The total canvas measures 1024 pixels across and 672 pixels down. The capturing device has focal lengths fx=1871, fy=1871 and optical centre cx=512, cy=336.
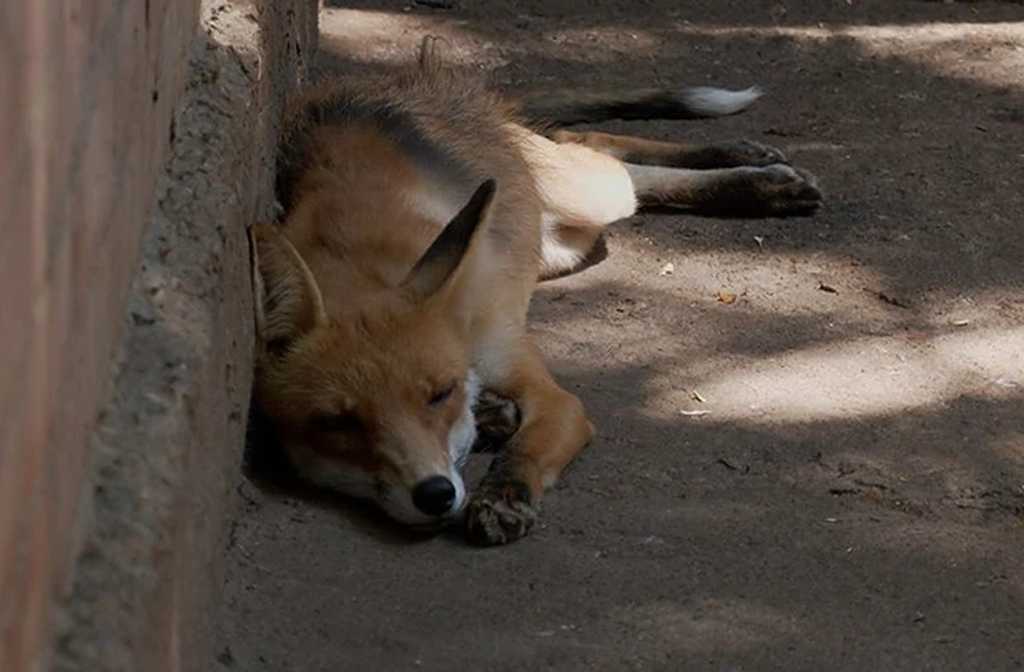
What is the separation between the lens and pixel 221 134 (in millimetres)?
3557

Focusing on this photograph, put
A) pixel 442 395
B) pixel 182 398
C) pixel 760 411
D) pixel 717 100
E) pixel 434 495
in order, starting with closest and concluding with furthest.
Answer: pixel 182 398, pixel 434 495, pixel 442 395, pixel 760 411, pixel 717 100

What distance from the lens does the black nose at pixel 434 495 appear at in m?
3.71

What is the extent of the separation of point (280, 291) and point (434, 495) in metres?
0.57

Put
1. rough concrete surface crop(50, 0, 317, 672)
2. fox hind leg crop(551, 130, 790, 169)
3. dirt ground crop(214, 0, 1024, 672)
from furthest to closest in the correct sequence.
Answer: fox hind leg crop(551, 130, 790, 169), dirt ground crop(214, 0, 1024, 672), rough concrete surface crop(50, 0, 317, 672)

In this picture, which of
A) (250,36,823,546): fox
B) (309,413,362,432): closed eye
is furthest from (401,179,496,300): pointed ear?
(309,413,362,432): closed eye

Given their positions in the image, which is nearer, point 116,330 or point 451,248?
point 116,330

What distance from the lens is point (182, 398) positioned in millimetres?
2729

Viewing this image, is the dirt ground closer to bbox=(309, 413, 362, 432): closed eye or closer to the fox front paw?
the fox front paw

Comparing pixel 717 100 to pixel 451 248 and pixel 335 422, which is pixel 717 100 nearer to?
pixel 451 248

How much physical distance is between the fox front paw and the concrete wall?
1.70ft

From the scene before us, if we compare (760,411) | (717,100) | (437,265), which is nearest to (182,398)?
(437,265)

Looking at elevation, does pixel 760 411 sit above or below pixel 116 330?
below

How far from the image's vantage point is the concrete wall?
200 centimetres

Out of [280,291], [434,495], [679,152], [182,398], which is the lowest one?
[679,152]
